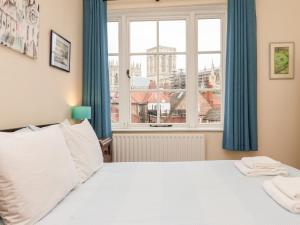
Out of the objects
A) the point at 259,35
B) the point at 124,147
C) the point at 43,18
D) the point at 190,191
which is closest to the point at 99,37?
the point at 43,18

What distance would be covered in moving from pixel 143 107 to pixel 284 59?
193cm

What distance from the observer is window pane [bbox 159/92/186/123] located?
3354 mm

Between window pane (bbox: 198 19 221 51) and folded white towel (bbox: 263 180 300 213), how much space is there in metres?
2.24

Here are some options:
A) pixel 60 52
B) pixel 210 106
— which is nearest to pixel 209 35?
pixel 210 106

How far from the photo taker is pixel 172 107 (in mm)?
3369

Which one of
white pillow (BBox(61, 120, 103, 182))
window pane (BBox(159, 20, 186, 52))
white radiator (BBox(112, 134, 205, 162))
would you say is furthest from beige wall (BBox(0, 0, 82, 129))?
window pane (BBox(159, 20, 186, 52))

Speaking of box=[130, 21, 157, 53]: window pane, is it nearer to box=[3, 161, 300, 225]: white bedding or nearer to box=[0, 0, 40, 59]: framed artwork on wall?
box=[0, 0, 40, 59]: framed artwork on wall

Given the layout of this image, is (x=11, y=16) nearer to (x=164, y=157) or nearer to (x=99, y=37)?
(x=99, y=37)

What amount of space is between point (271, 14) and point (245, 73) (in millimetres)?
858

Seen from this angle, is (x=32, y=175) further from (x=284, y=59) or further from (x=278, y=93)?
(x=284, y=59)

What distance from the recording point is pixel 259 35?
309 centimetres

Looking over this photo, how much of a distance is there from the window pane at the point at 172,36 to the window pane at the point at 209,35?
0.76 feet

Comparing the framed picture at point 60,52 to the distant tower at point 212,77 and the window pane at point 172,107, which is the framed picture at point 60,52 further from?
the distant tower at point 212,77

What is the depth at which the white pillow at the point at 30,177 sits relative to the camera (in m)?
1.03
